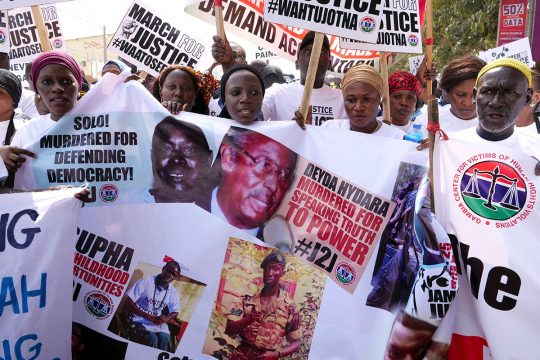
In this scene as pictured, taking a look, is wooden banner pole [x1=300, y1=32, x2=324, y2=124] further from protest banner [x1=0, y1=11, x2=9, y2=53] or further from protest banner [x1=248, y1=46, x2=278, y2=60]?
protest banner [x1=248, y1=46, x2=278, y2=60]

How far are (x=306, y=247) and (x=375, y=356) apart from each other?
2.24 ft

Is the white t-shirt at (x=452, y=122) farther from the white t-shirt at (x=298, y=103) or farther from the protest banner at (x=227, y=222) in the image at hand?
the protest banner at (x=227, y=222)

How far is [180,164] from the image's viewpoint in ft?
11.0

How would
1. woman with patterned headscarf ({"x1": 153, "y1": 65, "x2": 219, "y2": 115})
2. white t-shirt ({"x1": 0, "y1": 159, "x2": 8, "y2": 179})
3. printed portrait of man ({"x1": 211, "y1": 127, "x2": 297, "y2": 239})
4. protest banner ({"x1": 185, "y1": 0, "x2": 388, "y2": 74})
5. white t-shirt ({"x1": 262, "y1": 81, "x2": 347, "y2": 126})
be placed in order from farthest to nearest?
1. protest banner ({"x1": 185, "y1": 0, "x2": 388, "y2": 74})
2. white t-shirt ({"x1": 262, "y1": 81, "x2": 347, "y2": 126})
3. woman with patterned headscarf ({"x1": 153, "y1": 65, "x2": 219, "y2": 115})
4. printed portrait of man ({"x1": 211, "y1": 127, "x2": 297, "y2": 239})
5. white t-shirt ({"x1": 0, "y1": 159, "x2": 8, "y2": 179})

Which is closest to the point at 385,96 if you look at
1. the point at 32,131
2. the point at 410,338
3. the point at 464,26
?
the point at 410,338

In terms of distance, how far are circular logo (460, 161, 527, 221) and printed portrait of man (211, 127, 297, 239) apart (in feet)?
3.21

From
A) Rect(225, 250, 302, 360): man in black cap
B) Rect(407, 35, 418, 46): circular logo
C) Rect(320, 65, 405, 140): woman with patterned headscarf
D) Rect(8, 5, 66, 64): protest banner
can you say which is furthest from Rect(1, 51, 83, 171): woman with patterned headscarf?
Rect(8, 5, 66, 64): protest banner

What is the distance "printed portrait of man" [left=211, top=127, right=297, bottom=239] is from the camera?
3246 millimetres

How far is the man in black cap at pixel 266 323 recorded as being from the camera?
3127mm

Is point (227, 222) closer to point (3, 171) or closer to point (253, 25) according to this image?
point (3, 171)

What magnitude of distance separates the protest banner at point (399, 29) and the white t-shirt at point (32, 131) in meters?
2.20

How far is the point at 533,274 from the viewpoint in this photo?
8.96 feet

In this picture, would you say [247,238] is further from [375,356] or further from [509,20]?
[509,20]

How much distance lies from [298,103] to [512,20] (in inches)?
300
